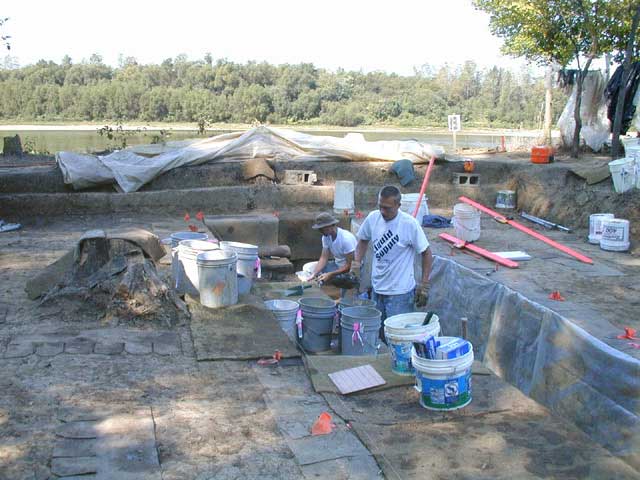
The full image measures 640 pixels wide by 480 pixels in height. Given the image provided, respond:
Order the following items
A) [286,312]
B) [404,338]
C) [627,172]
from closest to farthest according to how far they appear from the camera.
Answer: [404,338] < [286,312] < [627,172]

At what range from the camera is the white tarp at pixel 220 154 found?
39.0 feet

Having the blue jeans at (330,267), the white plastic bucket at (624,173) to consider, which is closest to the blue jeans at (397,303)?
the blue jeans at (330,267)

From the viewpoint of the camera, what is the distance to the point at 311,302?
6.41m

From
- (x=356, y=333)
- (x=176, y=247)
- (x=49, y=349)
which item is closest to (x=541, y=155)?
(x=356, y=333)

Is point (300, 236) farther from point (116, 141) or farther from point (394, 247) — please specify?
point (116, 141)

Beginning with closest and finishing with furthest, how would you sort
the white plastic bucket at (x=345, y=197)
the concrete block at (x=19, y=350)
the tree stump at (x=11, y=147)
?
the concrete block at (x=19, y=350) → the white plastic bucket at (x=345, y=197) → the tree stump at (x=11, y=147)

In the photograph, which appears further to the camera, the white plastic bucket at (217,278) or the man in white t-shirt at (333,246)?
the man in white t-shirt at (333,246)

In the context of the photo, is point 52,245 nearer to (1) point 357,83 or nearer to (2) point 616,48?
(2) point 616,48

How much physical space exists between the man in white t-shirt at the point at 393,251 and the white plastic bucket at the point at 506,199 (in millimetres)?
7774

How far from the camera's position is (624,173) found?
1129 cm

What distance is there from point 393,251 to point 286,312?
1.30 m

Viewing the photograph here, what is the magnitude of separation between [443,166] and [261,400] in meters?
10.4

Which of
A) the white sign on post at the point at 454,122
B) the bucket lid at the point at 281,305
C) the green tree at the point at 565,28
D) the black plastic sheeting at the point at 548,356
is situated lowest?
the black plastic sheeting at the point at 548,356

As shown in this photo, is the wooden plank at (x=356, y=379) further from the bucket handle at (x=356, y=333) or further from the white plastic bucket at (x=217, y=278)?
the white plastic bucket at (x=217, y=278)
